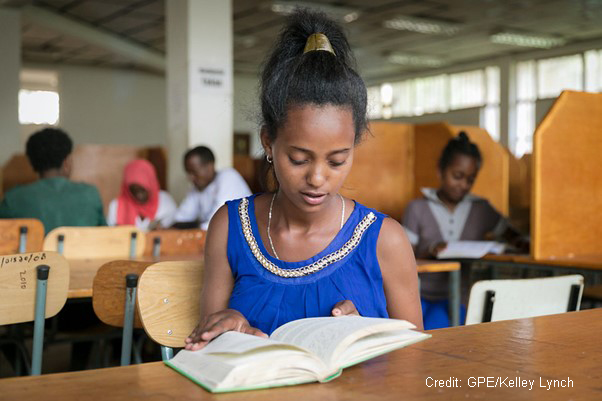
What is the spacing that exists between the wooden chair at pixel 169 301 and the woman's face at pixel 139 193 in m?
3.68

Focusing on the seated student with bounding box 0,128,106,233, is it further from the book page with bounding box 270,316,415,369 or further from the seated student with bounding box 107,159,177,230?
the book page with bounding box 270,316,415,369

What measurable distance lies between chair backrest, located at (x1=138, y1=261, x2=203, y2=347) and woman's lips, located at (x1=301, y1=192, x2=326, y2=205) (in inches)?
13.1

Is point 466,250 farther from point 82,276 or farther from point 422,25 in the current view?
point 422,25

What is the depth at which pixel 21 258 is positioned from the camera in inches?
75.4

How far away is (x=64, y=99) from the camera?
12656 millimetres

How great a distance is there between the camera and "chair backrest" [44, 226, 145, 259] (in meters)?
2.92

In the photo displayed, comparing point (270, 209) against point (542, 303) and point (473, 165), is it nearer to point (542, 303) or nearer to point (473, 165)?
point (542, 303)

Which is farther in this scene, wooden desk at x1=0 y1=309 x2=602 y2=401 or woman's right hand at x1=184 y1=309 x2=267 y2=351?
woman's right hand at x1=184 y1=309 x2=267 y2=351

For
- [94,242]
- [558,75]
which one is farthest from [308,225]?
[558,75]

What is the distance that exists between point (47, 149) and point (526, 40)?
8.93m

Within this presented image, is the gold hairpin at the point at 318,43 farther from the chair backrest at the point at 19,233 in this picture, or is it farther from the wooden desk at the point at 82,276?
the chair backrest at the point at 19,233

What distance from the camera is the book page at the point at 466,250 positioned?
2.99 m

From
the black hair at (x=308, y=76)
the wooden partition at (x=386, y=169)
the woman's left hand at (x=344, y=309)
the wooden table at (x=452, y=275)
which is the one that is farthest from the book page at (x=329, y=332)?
the wooden partition at (x=386, y=169)

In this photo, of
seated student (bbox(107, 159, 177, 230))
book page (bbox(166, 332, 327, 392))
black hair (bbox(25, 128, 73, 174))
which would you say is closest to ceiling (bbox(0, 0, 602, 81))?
seated student (bbox(107, 159, 177, 230))
